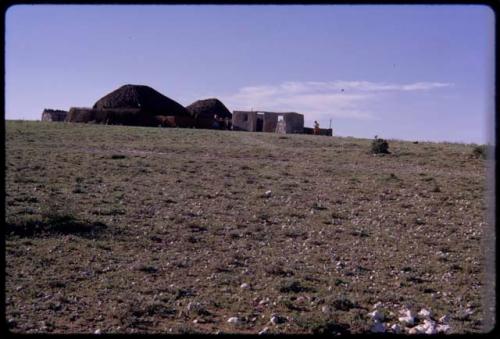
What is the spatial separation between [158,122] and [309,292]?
4224 centimetres

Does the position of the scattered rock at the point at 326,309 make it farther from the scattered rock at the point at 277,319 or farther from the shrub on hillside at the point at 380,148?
the shrub on hillside at the point at 380,148

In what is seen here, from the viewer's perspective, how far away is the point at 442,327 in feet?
18.2

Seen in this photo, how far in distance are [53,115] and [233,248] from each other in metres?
51.5

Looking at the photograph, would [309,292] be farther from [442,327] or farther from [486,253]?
[486,253]

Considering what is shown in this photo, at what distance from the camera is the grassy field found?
5.89m

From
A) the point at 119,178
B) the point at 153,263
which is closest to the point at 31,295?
the point at 153,263

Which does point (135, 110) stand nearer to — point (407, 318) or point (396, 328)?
point (407, 318)

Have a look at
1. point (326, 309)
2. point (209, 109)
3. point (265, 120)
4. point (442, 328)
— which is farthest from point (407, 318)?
point (209, 109)

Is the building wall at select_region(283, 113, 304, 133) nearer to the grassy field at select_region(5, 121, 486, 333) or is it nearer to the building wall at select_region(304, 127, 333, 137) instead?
the building wall at select_region(304, 127, 333, 137)

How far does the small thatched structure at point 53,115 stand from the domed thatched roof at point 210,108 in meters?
10.9

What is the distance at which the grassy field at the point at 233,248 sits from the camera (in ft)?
19.3

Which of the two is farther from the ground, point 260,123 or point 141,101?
point 141,101

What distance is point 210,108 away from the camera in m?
61.0

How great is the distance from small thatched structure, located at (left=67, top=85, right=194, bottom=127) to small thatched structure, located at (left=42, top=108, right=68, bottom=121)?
3.01 meters
